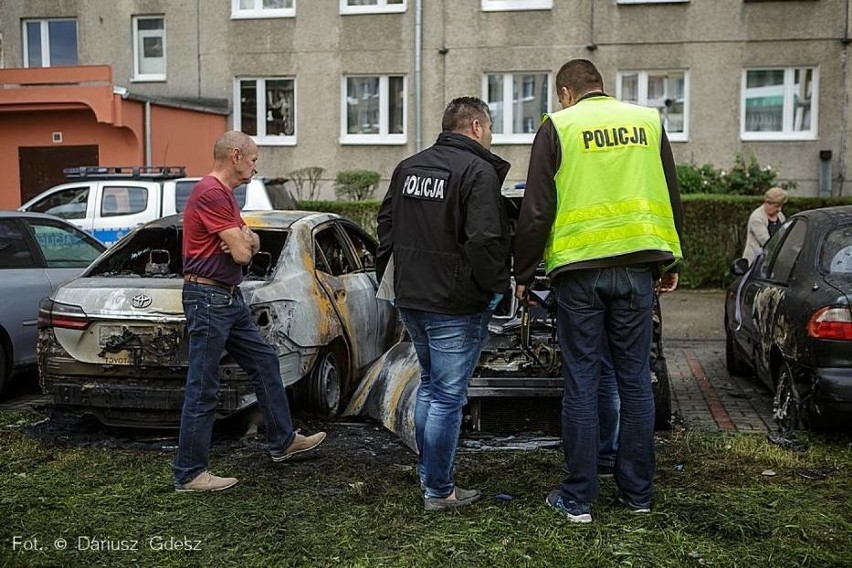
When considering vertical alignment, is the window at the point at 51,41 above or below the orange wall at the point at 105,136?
above

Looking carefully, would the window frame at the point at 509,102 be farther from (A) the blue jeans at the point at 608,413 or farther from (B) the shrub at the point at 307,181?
(A) the blue jeans at the point at 608,413

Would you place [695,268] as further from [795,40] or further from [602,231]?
[602,231]

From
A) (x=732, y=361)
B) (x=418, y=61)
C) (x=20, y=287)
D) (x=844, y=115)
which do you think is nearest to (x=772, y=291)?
(x=732, y=361)

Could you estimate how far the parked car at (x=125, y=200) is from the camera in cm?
1336

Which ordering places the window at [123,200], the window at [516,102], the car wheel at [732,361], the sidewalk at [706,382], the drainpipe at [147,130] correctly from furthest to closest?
the window at [516,102] → the drainpipe at [147,130] → the window at [123,200] → the car wheel at [732,361] → the sidewalk at [706,382]

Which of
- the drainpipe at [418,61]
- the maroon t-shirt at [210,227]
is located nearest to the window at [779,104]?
the drainpipe at [418,61]

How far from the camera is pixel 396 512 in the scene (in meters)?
4.81

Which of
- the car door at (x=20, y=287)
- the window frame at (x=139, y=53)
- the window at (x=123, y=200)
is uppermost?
the window frame at (x=139, y=53)

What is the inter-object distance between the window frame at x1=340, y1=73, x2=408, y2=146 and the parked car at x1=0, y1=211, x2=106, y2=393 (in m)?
13.5

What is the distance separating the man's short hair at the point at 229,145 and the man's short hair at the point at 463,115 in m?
1.16

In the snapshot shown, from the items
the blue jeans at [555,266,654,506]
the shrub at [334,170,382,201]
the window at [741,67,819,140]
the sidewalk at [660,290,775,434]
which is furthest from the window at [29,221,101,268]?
the window at [741,67,819,140]

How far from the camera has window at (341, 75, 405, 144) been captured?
73.0 ft

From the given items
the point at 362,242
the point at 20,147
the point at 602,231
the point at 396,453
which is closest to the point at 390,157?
the point at 20,147

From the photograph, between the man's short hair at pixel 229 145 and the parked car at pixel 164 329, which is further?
the parked car at pixel 164 329
